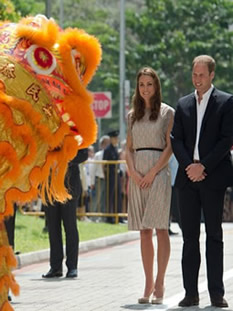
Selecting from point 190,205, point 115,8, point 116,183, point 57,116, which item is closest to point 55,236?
point 190,205

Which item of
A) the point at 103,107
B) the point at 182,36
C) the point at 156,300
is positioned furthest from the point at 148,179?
the point at 182,36

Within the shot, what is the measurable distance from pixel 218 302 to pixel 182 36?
→ 109ft

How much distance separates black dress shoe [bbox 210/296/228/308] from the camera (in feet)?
28.9

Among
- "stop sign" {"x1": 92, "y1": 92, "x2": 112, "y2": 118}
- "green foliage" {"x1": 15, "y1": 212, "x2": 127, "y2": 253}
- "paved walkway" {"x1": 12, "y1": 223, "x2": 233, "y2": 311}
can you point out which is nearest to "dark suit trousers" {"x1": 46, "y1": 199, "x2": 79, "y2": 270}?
"paved walkway" {"x1": 12, "y1": 223, "x2": 233, "y2": 311}

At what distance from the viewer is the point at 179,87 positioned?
146 ft

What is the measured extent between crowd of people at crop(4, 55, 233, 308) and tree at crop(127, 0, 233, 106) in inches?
1275

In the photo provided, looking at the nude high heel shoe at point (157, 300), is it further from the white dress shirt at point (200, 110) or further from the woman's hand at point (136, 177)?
the white dress shirt at point (200, 110)

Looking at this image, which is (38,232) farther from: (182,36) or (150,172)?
(182,36)

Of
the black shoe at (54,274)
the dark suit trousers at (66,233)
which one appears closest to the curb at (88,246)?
the black shoe at (54,274)

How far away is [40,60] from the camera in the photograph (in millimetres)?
5594

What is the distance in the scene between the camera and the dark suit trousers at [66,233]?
11594mm

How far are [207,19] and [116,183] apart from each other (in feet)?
74.4

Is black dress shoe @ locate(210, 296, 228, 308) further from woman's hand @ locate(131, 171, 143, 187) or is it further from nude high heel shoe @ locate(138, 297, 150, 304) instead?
woman's hand @ locate(131, 171, 143, 187)

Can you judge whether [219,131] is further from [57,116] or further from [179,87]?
[179,87]
